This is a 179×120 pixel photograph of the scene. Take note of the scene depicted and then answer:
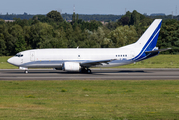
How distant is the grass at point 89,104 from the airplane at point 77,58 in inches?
609

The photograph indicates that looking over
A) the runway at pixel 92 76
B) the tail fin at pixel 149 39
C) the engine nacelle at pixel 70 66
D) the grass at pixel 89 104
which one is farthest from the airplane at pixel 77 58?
the grass at pixel 89 104

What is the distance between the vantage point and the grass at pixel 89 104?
15.5m

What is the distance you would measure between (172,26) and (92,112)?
101 m

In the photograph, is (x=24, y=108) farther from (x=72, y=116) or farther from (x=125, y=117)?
(x=125, y=117)

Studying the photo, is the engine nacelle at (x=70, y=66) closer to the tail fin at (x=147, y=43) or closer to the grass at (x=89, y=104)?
the tail fin at (x=147, y=43)

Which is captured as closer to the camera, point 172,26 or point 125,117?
point 125,117

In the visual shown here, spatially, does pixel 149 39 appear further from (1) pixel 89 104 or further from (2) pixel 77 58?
(1) pixel 89 104

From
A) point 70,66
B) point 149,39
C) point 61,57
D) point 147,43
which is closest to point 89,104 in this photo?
point 70,66

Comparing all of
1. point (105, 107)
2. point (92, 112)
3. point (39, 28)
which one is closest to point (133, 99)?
point (105, 107)

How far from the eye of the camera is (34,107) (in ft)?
57.8

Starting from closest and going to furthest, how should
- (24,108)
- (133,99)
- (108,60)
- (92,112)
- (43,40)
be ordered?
(92,112) → (24,108) → (133,99) → (108,60) → (43,40)

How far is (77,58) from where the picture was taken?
41.1m

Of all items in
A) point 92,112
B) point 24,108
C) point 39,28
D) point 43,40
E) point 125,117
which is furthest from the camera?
point 39,28

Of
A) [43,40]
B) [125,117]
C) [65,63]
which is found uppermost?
[43,40]
